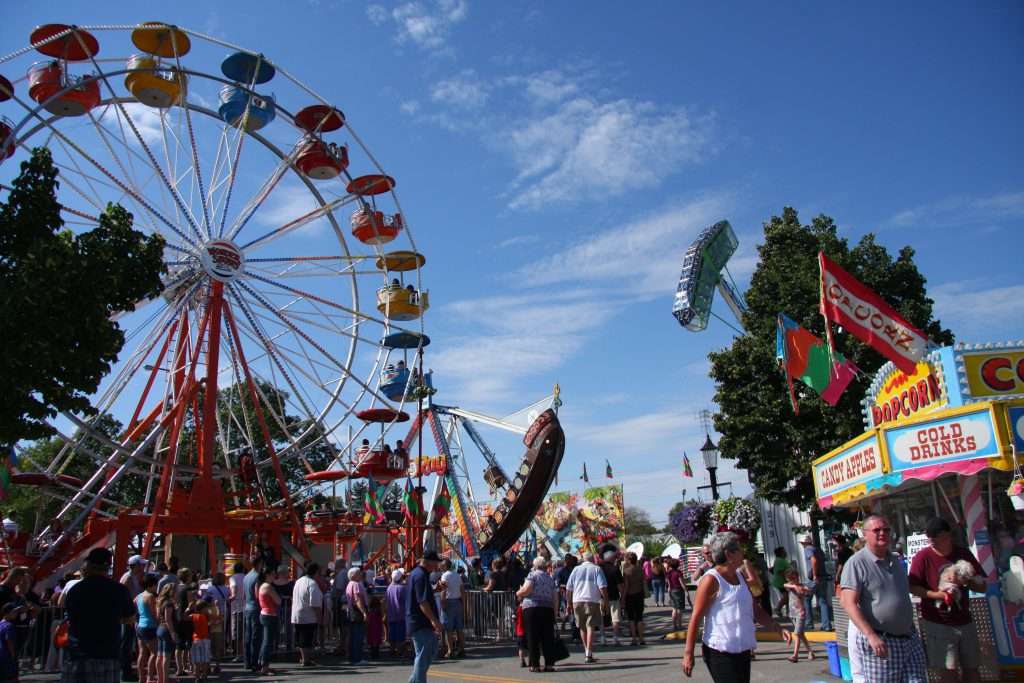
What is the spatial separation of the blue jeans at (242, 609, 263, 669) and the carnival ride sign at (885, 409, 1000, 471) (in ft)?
30.2

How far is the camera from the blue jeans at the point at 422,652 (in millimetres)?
7559

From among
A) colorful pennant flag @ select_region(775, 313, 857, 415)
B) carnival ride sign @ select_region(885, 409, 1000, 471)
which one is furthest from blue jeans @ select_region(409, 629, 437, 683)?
colorful pennant flag @ select_region(775, 313, 857, 415)

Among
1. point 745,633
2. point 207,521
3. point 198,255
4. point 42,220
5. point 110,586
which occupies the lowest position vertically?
point 745,633

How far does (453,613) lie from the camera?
1305 cm

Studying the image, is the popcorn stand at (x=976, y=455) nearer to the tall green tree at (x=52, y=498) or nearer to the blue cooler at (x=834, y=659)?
the blue cooler at (x=834, y=659)

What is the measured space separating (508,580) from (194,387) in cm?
843

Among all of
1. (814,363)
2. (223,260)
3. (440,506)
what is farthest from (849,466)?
(440,506)

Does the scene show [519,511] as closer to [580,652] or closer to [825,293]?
[580,652]

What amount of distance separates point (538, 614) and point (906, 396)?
6219 mm

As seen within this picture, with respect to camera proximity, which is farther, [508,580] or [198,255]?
[198,255]

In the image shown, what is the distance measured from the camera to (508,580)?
15688mm

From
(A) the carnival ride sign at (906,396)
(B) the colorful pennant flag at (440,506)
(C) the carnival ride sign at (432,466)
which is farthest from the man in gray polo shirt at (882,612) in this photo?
(C) the carnival ride sign at (432,466)

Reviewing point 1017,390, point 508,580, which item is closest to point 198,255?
point 508,580

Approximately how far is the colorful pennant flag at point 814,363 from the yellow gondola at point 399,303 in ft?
34.8
